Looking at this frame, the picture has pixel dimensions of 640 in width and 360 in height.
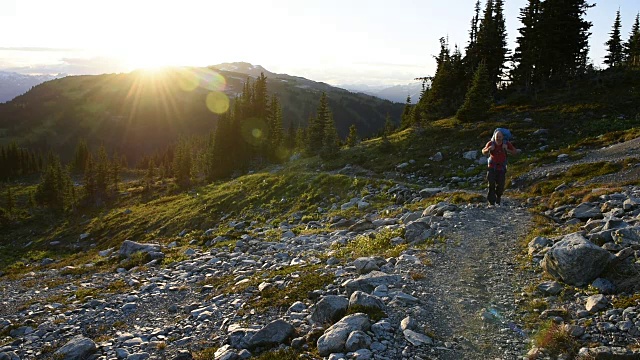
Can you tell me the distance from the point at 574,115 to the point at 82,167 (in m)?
139

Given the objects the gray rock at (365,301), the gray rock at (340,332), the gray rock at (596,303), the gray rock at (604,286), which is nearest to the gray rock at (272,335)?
the gray rock at (340,332)

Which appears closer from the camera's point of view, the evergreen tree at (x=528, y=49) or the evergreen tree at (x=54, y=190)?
the evergreen tree at (x=528, y=49)

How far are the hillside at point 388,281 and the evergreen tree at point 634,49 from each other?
37782 millimetres

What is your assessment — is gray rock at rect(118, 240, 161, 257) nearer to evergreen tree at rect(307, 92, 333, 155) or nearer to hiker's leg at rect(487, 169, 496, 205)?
hiker's leg at rect(487, 169, 496, 205)

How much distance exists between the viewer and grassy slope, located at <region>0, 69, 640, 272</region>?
3025cm

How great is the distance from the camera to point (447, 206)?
17703 mm

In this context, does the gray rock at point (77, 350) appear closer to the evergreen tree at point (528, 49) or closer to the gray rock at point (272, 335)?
the gray rock at point (272, 335)

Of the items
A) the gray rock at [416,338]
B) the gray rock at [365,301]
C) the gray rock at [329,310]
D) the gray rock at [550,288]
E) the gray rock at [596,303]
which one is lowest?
the gray rock at [329,310]

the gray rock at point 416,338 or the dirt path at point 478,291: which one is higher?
the dirt path at point 478,291

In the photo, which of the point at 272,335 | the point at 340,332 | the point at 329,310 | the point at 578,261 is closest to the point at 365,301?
the point at 329,310

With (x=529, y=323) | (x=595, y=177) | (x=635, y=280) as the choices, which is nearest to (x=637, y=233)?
(x=635, y=280)

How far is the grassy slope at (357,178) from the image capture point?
3025 centimetres

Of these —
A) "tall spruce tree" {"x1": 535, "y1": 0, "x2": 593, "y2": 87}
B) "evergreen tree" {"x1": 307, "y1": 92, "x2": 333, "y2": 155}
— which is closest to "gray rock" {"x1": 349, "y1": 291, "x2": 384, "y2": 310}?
"evergreen tree" {"x1": 307, "y1": 92, "x2": 333, "y2": 155}

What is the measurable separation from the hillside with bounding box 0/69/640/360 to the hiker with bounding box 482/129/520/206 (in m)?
1.08
